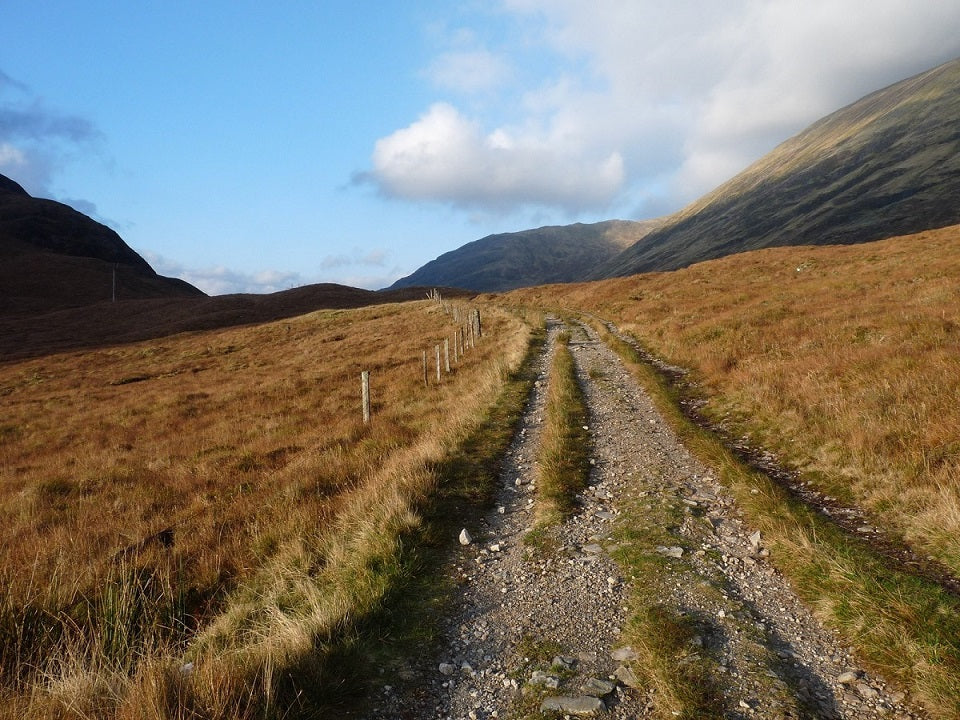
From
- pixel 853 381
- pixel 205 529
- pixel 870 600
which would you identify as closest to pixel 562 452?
pixel 870 600

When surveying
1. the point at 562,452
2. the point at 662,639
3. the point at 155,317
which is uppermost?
the point at 155,317

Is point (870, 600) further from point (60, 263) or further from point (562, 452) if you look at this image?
point (60, 263)

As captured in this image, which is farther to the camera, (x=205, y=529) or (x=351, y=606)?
(x=205, y=529)

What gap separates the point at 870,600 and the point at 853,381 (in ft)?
27.4

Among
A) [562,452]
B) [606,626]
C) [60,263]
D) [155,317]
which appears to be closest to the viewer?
[606,626]

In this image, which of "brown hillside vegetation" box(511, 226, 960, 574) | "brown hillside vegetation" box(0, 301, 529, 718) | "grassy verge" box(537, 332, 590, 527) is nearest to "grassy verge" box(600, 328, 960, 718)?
"brown hillside vegetation" box(511, 226, 960, 574)

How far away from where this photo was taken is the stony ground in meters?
4.02

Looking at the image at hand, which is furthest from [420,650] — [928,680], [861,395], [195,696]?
[861,395]

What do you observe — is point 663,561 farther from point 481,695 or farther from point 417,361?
point 417,361

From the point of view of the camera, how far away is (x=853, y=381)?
11.4 m

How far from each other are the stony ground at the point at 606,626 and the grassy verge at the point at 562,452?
31 centimetres

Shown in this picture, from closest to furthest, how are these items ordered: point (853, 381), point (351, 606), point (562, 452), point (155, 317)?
point (351, 606), point (562, 452), point (853, 381), point (155, 317)

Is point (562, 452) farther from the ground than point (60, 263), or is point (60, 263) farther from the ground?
point (60, 263)

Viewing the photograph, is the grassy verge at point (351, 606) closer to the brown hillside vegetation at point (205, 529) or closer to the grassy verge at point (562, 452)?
the brown hillside vegetation at point (205, 529)
